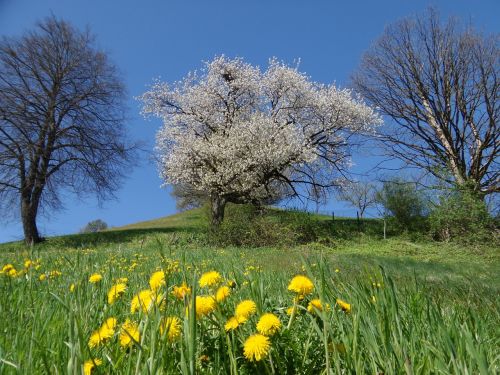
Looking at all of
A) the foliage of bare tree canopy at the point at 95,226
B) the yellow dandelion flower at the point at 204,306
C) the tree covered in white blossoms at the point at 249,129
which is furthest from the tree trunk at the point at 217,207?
the foliage of bare tree canopy at the point at 95,226

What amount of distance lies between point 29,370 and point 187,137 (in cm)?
2202

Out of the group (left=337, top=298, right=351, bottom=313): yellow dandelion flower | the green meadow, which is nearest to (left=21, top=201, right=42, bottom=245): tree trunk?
the green meadow

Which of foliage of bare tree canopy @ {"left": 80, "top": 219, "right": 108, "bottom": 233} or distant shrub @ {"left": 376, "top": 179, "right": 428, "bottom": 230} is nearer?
distant shrub @ {"left": 376, "top": 179, "right": 428, "bottom": 230}

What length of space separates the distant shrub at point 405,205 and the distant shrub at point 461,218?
2.05 m

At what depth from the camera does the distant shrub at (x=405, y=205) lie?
66.7 feet

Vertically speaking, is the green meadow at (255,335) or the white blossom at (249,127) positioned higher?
the white blossom at (249,127)

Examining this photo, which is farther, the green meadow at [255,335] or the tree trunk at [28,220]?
the tree trunk at [28,220]

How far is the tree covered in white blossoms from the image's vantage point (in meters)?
21.6

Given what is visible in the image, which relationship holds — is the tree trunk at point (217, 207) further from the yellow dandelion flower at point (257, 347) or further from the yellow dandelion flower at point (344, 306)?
the yellow dandelion flower at point (257, 347)

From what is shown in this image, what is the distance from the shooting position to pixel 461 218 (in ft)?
55.2

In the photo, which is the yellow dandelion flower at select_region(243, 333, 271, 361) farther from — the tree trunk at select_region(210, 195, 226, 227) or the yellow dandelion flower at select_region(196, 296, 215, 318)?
the tree trunk at select_region(210, 195, 226, 227)

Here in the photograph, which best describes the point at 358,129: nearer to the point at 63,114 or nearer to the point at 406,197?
the point at 406,197

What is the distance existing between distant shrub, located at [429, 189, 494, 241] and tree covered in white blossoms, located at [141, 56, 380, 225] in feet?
21.8

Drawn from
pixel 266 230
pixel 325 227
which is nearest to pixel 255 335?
pixel 266 230
